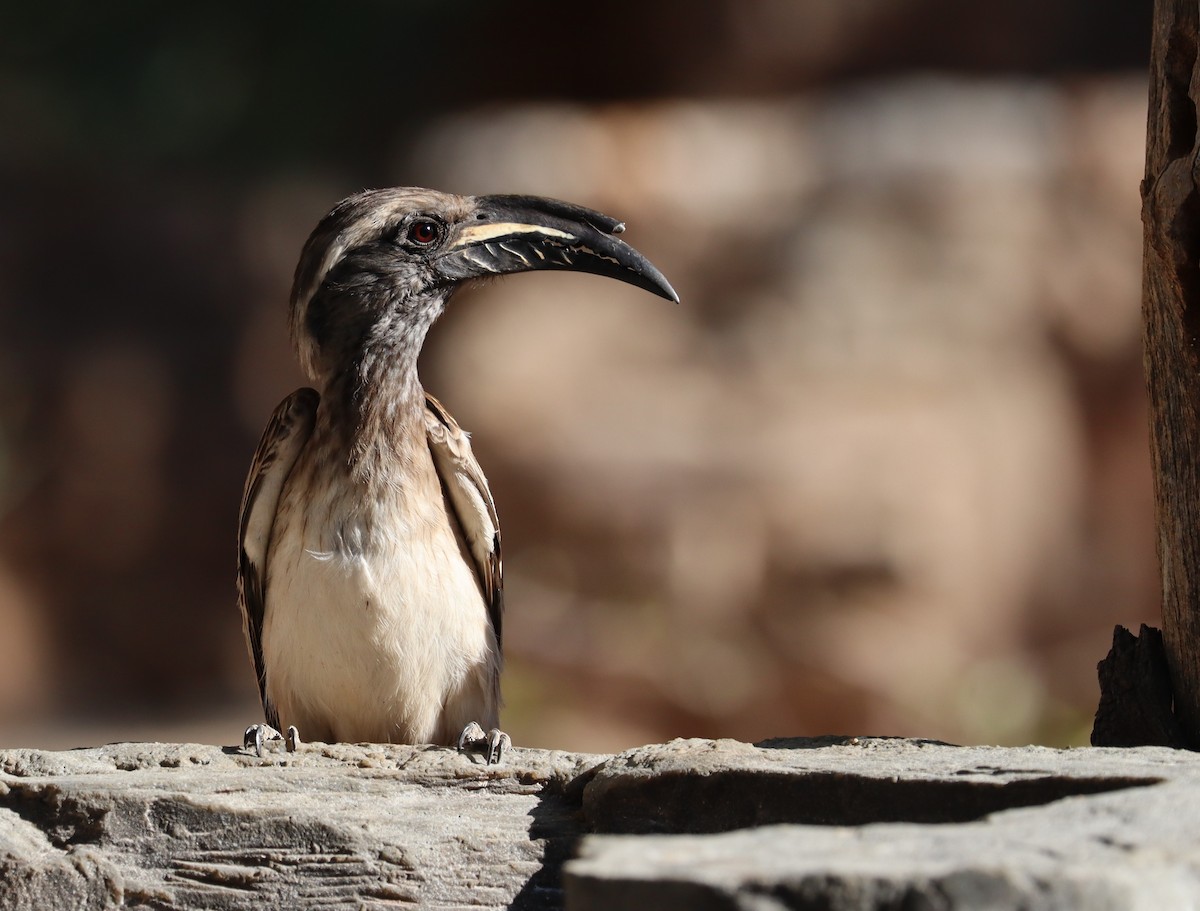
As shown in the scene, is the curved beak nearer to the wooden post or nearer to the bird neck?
the bird neck

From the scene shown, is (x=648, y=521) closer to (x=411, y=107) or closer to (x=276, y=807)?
(x=411, y=107)

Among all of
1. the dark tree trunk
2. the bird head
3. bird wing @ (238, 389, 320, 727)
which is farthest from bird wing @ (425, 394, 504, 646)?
the dark tree trunk

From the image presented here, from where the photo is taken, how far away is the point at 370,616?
14.1 feet

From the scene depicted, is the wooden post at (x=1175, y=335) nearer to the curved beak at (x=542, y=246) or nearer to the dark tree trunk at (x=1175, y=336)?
the dark tree trunk at (x=1175, y=336)

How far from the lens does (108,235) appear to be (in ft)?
38.5

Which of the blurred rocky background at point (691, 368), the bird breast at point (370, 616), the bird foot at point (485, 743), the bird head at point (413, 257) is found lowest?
the bird foot at point (485, 743)

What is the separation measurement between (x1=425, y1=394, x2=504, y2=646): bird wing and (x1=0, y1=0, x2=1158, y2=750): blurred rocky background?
424cm

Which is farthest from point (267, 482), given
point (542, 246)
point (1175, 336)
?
point (1175, 336)

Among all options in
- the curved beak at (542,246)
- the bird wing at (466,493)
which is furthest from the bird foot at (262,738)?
the curved beak at (542,246)

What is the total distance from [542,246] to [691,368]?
498 centimetres

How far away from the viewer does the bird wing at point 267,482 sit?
4.68 meters

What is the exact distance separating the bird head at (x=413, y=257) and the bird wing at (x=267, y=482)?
155mm

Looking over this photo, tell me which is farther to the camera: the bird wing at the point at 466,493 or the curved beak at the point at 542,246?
the bird wing at the point at 466,493

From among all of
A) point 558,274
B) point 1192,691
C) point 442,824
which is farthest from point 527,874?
point 558,274
